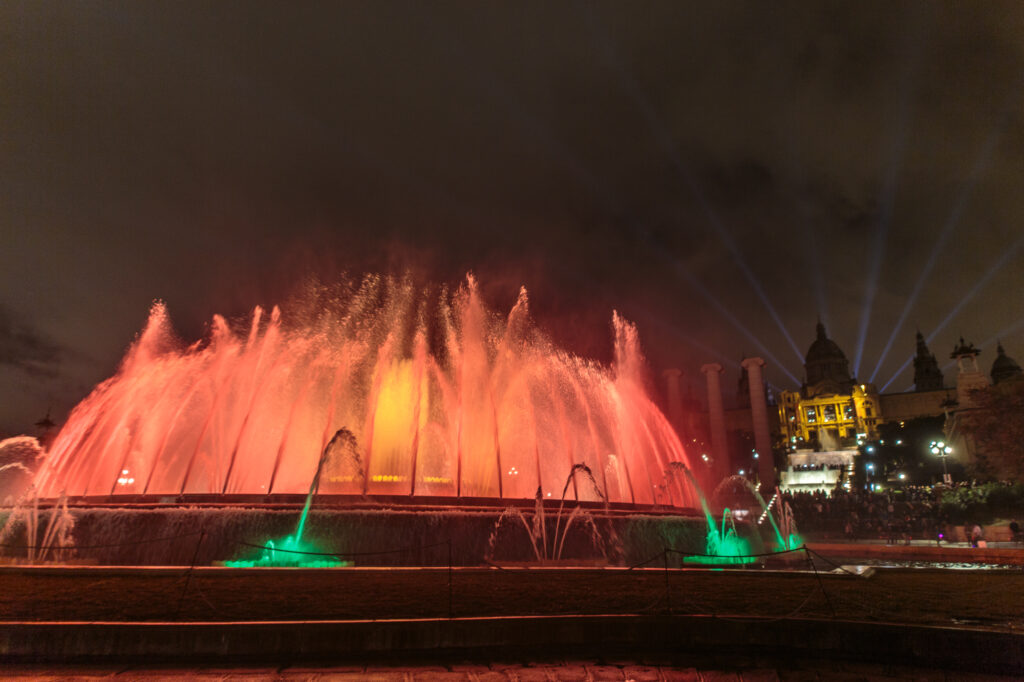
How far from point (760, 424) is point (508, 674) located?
228ft

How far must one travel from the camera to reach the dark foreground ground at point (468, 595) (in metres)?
9.03

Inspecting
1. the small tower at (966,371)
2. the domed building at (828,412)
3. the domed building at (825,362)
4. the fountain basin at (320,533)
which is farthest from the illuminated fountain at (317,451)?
the domed building at (825,362)

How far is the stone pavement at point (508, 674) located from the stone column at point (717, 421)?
64.5 metres

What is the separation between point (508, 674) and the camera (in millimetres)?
7309

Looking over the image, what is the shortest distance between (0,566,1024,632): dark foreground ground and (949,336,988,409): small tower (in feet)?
254

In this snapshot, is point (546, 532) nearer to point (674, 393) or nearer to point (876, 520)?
point (876, 520)

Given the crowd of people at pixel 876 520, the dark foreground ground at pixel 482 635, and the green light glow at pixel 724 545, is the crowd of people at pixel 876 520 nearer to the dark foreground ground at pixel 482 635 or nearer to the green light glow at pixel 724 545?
the green light glow at pixel 724 545

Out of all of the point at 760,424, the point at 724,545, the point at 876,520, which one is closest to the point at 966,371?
the point at 760,424

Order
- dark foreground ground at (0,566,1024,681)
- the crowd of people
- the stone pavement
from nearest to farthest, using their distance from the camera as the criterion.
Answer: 1. the stone pavement
2. dark foreground ground at (0,566,1024,681)
3. the crowd of people

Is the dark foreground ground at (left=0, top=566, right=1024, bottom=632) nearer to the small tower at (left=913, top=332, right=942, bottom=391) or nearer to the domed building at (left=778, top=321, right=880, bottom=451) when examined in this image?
→ the domed building at (left=778, top=321, right=880, bottom=451)

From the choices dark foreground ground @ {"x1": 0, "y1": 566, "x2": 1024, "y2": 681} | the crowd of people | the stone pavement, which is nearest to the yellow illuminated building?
the crowd of people

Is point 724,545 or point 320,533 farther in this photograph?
point 724,545

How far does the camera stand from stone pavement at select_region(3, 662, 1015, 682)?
7.02m

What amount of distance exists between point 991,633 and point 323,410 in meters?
29.3
